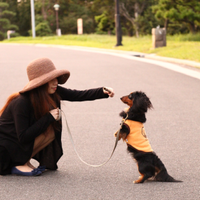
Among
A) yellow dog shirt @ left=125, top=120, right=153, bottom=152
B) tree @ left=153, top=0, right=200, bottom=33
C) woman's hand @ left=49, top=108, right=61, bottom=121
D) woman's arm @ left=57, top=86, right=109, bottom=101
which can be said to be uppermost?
tree @ left=153, top=0, right=200, bottom=33

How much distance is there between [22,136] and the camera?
4129 millimetres

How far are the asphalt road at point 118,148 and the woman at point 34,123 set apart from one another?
180 millimetres

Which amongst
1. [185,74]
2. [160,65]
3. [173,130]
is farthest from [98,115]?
[160,65]

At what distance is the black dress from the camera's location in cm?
414

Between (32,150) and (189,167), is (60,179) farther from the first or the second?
(189,167)

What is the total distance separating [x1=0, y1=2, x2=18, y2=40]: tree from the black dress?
58718mm

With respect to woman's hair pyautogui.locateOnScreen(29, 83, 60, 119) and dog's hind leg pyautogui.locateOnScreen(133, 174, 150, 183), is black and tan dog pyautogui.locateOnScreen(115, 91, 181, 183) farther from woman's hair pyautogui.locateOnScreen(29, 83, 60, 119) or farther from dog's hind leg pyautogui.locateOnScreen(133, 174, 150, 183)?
woman's hair pyautogui.locateOnScreen(29, 83, 60, 119)

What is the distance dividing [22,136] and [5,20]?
2358 inches

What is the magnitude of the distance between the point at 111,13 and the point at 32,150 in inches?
1957

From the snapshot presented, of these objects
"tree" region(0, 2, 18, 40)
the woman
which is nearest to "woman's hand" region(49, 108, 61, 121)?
the woman

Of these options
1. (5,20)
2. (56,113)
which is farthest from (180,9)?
(5,20)

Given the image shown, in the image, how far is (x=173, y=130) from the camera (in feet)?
21.1

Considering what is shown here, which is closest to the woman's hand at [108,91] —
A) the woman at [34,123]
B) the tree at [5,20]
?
the woman at [34,123]

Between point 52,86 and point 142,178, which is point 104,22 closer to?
point 52,86
